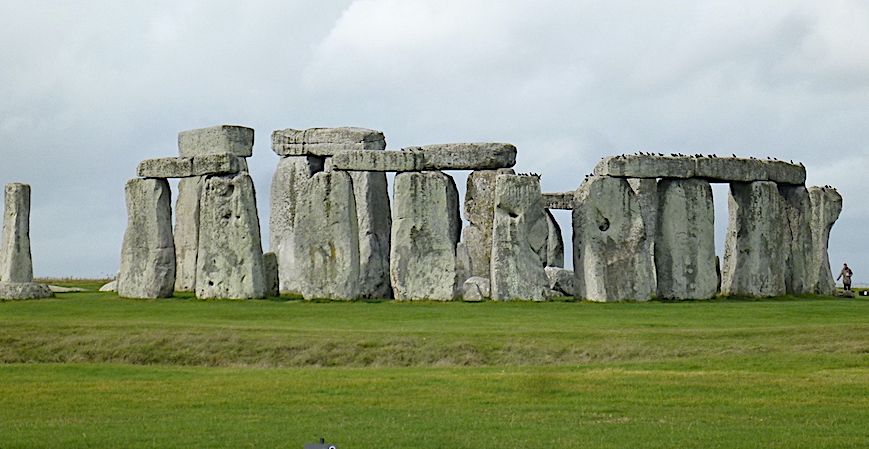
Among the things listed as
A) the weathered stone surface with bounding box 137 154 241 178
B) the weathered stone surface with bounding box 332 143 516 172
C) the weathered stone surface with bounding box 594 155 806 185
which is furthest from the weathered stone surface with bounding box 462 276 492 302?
the weathered stone surface with bounding box 137 154 241 178

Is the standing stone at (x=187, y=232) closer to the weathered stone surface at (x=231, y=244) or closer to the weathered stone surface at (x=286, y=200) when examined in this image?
the weathered stone surface at (x=286, y=200)

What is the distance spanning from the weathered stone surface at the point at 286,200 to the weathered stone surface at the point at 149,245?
6131 millimetres

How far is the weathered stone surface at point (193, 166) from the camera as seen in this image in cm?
3794

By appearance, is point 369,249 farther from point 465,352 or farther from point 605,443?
point 605,443

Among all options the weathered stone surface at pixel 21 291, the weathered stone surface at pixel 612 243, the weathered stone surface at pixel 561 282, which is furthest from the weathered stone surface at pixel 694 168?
the weathered stone surface at pixel 21 291

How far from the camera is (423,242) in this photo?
3650 centimetres

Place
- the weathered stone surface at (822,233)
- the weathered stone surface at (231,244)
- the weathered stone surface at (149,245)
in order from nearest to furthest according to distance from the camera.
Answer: the weathered stone surface at (231,244)
the weathered stone surface at (149,245)
the weathered stone surface at (822,233)

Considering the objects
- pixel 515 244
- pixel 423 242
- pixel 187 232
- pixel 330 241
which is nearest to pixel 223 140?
pixel 187 232

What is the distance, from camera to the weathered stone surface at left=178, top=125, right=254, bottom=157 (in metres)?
42.4

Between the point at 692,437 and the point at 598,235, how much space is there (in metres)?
19.1

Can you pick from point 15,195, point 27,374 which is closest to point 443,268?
point 15,195

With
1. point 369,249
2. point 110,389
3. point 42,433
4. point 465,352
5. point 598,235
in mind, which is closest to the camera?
point 42,433

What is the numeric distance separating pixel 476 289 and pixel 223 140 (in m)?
9.89

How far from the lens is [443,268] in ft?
119
